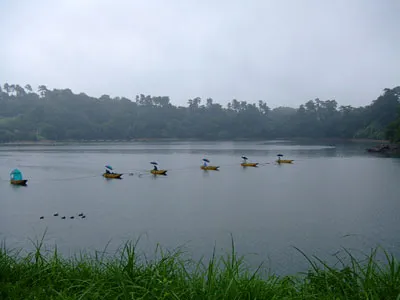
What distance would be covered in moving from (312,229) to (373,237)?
1280 millimetres

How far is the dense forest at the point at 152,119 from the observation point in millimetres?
54438

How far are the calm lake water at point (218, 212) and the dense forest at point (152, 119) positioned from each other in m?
38.1

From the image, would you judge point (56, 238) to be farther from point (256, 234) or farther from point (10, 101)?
point (10, 101)

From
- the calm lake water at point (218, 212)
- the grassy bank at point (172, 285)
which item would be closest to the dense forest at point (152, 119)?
the calm lake water at point (218, 212)

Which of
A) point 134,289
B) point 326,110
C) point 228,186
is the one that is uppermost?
point 326,110

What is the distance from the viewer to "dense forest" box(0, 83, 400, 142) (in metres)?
54.4

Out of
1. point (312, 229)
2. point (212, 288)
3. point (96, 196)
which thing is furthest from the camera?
point (96, 196)

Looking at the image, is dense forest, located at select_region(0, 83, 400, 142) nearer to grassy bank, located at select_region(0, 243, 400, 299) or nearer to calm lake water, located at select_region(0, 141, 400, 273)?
calm lake water, located at select_region(0, 141, 400, 273)

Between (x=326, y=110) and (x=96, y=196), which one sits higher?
(x=326, y=110)

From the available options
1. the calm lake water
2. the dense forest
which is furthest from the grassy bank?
the dense forest

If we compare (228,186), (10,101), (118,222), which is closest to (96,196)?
(118,222)

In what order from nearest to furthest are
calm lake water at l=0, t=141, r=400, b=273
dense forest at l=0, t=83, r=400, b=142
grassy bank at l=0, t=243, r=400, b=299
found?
1. grassy bank at l=0, t=243, r=400, b=299
2. calm lake water at l=0, t=141, r=400, b=273
3. dense forest at l=0, t=83, r=400, b=142

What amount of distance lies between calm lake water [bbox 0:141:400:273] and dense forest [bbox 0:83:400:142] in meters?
38.1

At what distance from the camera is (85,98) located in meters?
65.9
